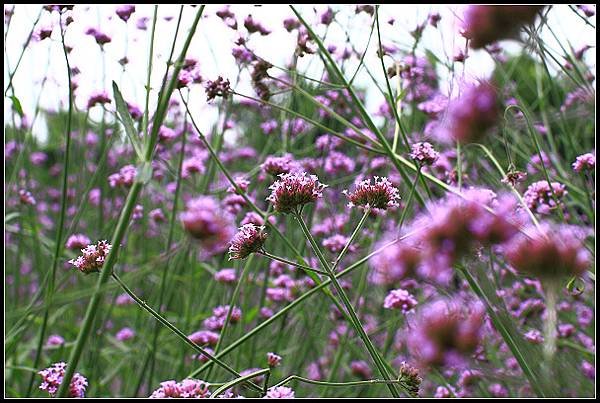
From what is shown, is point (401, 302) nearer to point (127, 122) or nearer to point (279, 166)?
→ point (279, 166)

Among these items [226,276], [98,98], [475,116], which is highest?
[98,98]

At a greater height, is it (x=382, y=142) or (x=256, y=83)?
(x=256, y=83)

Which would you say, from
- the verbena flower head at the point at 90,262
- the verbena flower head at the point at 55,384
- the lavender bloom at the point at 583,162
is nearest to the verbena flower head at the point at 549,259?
the verbena flower head at the point at 90,262

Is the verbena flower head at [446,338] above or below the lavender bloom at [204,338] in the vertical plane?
below

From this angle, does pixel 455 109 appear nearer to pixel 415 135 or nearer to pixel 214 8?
pixel 214 8

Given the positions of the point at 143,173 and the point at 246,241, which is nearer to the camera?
the point at 143,173

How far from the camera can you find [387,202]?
0.75 m

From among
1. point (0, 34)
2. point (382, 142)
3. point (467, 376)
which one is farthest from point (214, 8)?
point (467, 376)

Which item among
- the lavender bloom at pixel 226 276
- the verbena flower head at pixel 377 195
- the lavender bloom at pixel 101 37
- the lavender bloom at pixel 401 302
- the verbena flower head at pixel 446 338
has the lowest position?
the verbena flower head at pixel 446 338

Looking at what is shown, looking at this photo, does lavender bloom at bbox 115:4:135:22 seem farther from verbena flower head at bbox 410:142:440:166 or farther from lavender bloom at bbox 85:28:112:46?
verbena flower head at bbox 410:142:440:166

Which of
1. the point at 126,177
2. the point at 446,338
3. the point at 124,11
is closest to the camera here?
the point at 446,338

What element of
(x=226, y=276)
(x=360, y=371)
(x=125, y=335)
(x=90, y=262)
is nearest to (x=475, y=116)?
(x=90, y=262)

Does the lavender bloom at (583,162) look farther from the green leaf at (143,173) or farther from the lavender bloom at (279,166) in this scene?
the green leaf at (143,173)

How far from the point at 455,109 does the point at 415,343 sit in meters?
0.16
